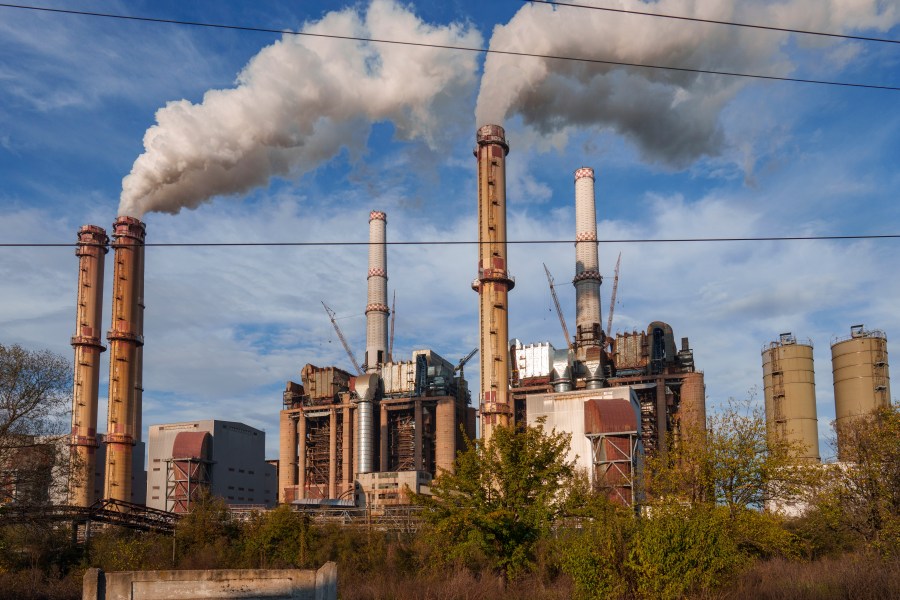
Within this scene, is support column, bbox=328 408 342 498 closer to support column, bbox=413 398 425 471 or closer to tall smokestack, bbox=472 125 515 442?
support column, bbox=413 398 425 471

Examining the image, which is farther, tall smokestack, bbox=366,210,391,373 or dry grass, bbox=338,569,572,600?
tall smokestack, bbox=366,210,391,373

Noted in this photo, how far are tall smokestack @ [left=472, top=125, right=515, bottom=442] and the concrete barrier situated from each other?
5396 centimetres

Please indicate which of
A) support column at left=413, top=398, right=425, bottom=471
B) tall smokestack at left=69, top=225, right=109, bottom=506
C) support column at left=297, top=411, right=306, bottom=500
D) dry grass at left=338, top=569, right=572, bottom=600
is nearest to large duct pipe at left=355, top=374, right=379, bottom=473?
support column at left=413, top=398, right=425, bottom=471

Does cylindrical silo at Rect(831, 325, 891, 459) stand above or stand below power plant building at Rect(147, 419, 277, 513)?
above

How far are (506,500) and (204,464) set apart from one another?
232ft

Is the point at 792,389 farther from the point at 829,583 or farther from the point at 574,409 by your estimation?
the point at 829,583

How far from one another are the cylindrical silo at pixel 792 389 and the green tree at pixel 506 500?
65.6 metres

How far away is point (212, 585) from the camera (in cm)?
2236

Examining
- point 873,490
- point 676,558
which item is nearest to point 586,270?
point 873,490

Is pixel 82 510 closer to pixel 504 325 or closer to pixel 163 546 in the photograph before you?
pixel 163 546

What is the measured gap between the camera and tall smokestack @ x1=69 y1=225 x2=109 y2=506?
289 ft

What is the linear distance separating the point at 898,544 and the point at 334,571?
1652 centimetres

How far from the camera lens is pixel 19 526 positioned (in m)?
41.9

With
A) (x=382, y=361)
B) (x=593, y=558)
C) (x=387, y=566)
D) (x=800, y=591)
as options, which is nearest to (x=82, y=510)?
(x=387, y=566)
